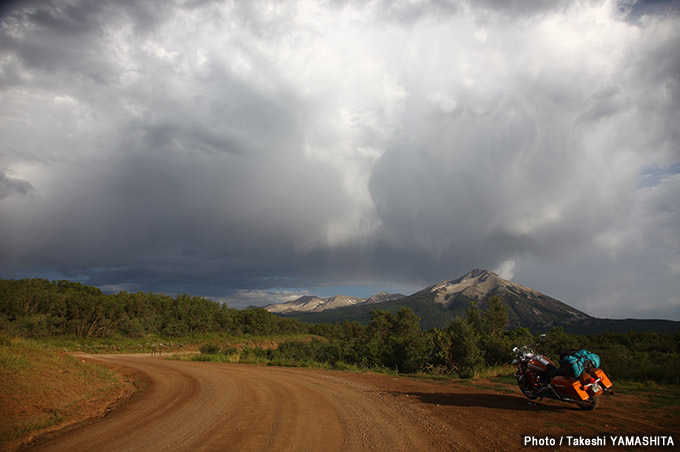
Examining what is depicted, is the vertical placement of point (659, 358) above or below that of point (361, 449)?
above

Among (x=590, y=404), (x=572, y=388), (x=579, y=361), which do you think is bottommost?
(x=590, y=404)

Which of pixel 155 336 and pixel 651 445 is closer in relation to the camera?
pixel 651 445

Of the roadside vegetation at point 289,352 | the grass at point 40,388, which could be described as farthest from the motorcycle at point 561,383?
the grass at point 40,388

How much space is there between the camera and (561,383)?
9023 millimetres

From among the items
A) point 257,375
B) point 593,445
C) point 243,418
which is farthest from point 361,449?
point 257,375

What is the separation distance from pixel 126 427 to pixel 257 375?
394 inches

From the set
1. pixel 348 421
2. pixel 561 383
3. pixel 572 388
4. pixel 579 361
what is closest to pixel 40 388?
pixel 348 421

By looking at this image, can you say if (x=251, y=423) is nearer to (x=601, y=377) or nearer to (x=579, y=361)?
(x=579, y=361)

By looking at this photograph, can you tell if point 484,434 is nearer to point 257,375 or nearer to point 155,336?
point 257,375

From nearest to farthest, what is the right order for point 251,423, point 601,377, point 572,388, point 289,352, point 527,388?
point 251,423, point 572,388, point 601,377, point 527,388, point 289,352

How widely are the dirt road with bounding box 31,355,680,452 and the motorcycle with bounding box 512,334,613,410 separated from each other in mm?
333

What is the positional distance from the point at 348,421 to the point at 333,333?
4524 inches

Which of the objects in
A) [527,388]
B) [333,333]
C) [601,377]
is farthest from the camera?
[333,333]

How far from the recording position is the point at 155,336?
6981cm
